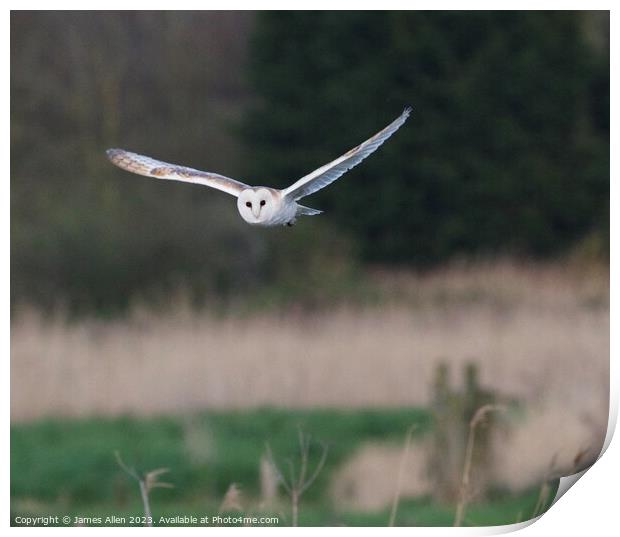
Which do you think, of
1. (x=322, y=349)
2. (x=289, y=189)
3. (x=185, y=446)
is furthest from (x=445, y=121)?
(x=289, y=189)

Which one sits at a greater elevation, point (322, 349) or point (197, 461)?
point (322, 349)

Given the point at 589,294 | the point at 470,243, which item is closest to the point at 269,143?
the point at 470,243

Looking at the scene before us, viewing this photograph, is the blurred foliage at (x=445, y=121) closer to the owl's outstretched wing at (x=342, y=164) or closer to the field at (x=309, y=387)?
the field at (x=309, y=387)

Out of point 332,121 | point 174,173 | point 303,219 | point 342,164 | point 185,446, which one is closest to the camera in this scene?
point 342,164

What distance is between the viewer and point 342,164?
2.99 m

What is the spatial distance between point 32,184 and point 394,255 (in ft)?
5.53

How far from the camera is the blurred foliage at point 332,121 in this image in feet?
19.1

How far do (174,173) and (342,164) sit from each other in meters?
0.51

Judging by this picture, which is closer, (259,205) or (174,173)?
(259,205)

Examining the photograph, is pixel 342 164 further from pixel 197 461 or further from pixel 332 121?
pixel 332 121

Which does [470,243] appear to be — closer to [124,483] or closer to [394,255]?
[394,255]

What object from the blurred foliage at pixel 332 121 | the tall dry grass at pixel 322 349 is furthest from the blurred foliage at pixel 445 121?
the tall dry grass at pixel 322 349

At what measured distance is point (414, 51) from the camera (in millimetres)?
6043

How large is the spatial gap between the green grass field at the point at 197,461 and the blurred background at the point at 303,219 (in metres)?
0.02
